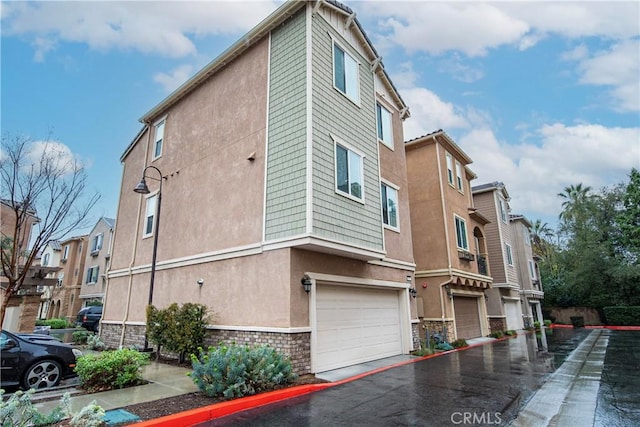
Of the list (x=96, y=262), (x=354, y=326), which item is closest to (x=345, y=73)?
(x=354, y=326)

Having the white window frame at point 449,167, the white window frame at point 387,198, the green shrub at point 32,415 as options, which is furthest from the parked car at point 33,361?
the white window frame at point 449,167

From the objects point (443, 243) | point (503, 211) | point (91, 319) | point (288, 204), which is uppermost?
point (503, 211)

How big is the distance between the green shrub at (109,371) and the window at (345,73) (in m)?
8.67

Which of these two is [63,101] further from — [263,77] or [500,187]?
[500,187]

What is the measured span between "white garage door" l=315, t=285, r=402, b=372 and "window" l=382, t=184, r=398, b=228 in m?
2.44

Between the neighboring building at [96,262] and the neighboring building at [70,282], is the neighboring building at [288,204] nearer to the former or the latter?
the neighboring building at [96,262]

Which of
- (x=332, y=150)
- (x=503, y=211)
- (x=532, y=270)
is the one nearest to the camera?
(x=332, y=150)

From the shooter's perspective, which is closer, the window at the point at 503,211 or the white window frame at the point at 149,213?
the white window frame at the point at 149,213

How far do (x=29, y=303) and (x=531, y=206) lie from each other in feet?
220

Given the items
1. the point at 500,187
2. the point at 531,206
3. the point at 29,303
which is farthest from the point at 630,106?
the point at 531,206

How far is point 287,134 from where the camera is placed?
9133 millimetres

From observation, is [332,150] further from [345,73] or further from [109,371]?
[109,371]

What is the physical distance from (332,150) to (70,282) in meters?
37.3

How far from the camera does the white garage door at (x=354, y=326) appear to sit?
880 centimetres
